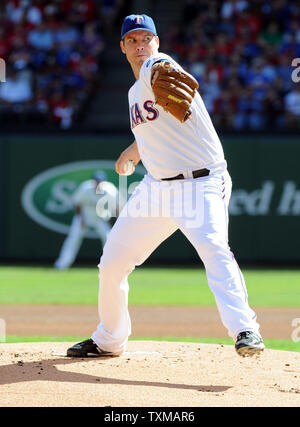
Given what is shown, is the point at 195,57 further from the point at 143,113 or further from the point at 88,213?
the point at 143,113

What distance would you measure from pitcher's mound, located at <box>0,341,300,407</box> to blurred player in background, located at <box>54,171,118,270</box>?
8866mm

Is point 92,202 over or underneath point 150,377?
over

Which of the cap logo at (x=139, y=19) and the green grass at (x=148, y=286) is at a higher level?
the cap logo at (x=139, y=19)

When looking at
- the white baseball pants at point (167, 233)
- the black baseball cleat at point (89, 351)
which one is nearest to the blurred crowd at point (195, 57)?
the black baseball cleat at point (89, 351)

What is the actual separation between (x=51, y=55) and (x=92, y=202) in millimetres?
4373

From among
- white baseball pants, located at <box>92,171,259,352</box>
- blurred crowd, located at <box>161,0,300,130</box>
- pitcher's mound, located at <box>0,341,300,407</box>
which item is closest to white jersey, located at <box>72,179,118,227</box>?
blurred crowd, located at <box>161,0,300,130</box>

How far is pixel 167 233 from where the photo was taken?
512cm

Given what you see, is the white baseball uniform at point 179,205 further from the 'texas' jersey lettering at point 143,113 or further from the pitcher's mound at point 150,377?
the pitcher's mound at point 150,377

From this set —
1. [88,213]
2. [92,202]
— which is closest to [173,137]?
[92,202]

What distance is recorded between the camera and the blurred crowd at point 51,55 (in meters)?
16.9

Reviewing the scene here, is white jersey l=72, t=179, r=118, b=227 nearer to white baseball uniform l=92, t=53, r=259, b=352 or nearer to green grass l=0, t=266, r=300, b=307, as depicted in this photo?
green grass l=0, t=266, r=300, b=307

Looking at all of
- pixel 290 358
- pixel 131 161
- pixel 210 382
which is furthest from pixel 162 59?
pixel 290 358

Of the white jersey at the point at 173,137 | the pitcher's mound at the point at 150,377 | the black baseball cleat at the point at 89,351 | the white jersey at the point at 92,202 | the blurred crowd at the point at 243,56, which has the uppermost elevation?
the blurred crowd at the point at 243,56
